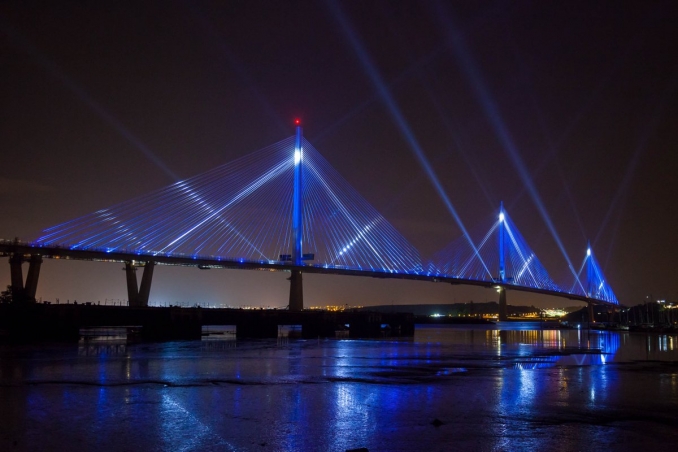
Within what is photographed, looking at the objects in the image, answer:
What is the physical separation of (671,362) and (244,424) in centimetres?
2562

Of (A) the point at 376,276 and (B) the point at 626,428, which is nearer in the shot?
(B) the point at 626,428

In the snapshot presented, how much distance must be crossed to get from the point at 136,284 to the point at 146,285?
344 centimetres

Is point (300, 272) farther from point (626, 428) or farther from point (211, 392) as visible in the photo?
point (626, 428)

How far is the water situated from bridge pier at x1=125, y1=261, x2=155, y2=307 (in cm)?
4616

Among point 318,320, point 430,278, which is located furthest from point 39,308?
point 430,278

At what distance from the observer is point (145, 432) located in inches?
480

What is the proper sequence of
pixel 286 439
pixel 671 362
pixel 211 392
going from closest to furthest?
pixel 286 439 → pixel 211 392 → pixel 671 362

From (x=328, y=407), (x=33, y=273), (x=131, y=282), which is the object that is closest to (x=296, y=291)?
(x=131, y=282)

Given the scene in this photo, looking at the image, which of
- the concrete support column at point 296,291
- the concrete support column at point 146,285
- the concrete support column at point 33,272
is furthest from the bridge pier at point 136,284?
the concrete support column at point 296,291

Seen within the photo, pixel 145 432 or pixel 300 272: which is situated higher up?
pixel 300 272

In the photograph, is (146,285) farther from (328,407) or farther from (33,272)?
(328,407)

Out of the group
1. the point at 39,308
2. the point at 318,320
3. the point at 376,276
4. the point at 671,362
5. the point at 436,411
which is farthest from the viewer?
the point at 376,276

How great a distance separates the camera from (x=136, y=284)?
75625 mm

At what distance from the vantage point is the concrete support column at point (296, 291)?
75.4m
